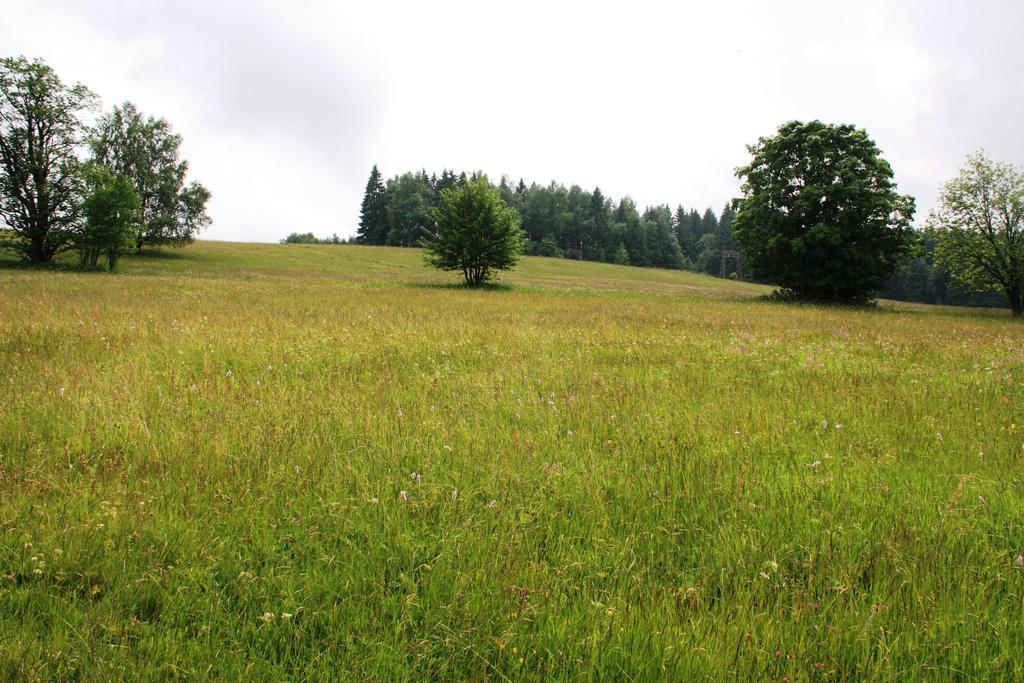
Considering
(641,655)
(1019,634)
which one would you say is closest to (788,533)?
(1019,634)

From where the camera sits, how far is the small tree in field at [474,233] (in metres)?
30.8

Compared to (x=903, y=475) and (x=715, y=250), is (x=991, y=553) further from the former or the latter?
(x=715, y=250)

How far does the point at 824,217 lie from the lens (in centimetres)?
2895

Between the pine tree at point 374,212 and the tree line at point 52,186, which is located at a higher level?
the pine tree at point 374,212

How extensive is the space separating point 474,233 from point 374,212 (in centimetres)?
7954

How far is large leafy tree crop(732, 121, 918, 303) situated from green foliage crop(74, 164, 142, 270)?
156 ft

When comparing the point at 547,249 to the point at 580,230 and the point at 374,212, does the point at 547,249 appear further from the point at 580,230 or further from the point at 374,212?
the point at 374,212

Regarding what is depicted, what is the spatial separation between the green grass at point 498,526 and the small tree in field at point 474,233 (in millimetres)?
25614

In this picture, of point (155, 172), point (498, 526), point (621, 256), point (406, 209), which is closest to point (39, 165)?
point (155, 172)

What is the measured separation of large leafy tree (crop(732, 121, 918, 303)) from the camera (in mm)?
27641

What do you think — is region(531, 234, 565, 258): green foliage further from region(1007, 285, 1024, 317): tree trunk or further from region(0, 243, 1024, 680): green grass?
region(0, 243, 1024, 680): green grass

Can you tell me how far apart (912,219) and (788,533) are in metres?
34.7

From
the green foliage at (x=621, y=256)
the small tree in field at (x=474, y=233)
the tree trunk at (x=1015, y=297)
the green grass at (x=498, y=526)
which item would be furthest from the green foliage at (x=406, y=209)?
the green grass at (x=498, y=526)

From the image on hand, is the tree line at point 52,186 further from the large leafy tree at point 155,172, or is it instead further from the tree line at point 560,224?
the tree line at point 560,224
